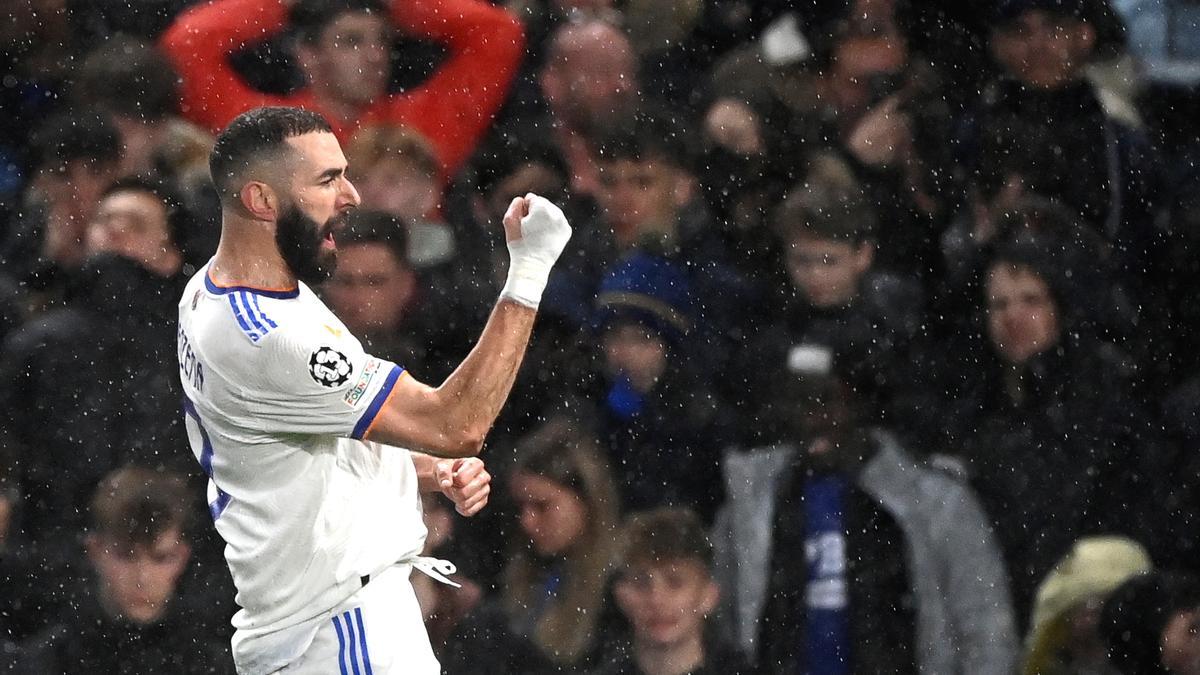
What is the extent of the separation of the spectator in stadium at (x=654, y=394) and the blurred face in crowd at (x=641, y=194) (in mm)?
116

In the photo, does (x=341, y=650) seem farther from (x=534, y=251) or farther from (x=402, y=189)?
(x=402, y=189)

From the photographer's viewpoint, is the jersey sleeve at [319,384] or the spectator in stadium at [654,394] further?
the spectator in stadium at [654,394]

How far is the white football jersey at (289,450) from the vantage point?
10.7 ft

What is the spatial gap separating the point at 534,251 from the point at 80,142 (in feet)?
7.43

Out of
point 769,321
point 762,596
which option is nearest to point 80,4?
point 769,321

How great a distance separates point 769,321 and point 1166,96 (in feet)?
3.94

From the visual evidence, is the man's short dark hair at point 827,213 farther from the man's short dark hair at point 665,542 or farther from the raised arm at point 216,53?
the raised arm at point 216,53

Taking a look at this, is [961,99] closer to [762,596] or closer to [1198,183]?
[1198,183]

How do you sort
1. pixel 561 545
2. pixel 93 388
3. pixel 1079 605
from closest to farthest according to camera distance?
pixel 1079 605
pixel 561 545
pixel 93 388

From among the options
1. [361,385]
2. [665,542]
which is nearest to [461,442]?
[361,385]

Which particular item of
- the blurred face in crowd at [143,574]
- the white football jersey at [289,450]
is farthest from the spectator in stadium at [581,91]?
the white football jersey at [289,450]

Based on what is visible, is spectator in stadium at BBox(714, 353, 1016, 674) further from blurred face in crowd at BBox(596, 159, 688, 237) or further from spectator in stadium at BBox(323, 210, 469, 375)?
spectator in stadium at BBox(323, 210, 469, 375)

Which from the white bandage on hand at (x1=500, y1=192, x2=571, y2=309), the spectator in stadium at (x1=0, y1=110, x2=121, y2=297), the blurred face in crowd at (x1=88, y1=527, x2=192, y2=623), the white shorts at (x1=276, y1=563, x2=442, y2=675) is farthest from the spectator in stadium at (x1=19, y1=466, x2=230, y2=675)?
the white bandage on hand at (x1=500, y1=192, x2=571, y2=309)

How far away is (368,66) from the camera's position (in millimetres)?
5168
